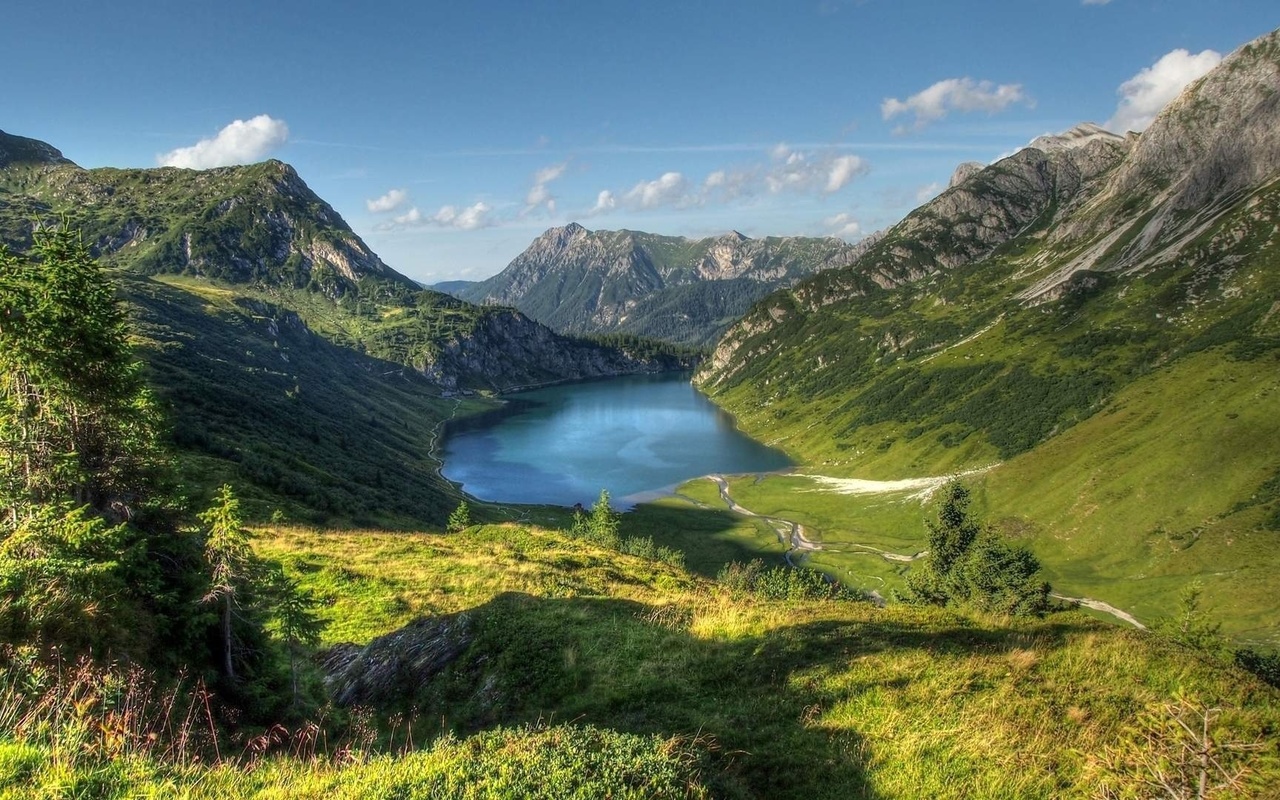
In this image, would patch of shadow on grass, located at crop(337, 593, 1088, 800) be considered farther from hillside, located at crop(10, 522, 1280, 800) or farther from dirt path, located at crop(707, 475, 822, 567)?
dirt path, located at crop(707, 475, 822, 567)

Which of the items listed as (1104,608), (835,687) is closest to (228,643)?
(835,687)

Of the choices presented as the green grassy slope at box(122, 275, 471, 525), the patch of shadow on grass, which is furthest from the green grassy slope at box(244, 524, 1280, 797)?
the green grassy slope at box(122, 275, 471, 525)

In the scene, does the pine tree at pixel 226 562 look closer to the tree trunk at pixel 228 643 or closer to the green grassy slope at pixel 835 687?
the tree trunk at pixel 228 643

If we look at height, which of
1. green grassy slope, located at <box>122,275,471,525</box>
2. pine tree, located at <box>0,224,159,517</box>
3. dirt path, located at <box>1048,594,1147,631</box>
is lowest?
dirt path, located at <box>1048,594,1147,631</box>

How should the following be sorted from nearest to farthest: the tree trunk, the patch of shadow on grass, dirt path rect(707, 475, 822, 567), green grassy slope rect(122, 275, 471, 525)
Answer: the patch of shadow on grass → the tree trunk → green grassy slope rect(122, 275, 471, 525) → dirt path rect(707, 475, 822, 567)

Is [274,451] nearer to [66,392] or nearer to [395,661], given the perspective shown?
[66,392]

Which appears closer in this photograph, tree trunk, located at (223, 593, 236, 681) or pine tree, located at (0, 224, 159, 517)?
tree trunk, located at (223, 593, 236, 681)

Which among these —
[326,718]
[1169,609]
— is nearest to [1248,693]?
[326,718]

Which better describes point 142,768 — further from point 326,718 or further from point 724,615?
point 724,615

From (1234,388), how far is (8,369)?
21561 cm

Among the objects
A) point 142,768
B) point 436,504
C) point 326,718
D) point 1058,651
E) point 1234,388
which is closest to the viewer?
point 142,768

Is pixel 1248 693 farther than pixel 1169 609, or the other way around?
pixel 1169 609

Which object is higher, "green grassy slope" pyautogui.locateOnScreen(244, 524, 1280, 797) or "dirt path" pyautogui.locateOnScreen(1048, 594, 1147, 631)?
"green grassy slope" pyautogui.locateOnScreen(244, 524, 1280, 797)

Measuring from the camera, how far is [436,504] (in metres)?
124
